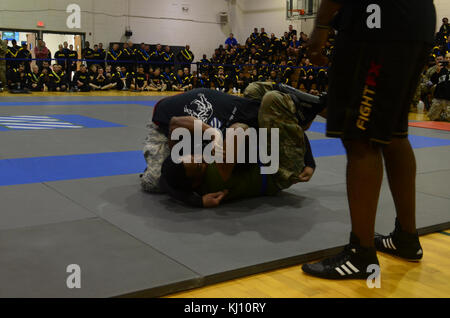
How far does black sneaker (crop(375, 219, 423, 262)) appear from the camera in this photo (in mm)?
2287

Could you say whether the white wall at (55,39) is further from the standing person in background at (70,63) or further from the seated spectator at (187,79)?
the seated spectator at (187,79)

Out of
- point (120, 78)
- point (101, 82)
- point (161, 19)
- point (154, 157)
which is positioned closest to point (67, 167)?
point (154, 157)

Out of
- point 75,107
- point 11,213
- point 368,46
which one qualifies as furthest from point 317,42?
point 75,107

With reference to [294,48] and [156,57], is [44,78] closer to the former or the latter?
[156,57]

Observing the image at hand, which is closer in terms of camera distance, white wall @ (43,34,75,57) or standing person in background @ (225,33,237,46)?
white wall @ (43,34,75,57)

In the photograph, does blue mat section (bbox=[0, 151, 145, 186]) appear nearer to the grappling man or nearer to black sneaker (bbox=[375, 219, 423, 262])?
the grappling man

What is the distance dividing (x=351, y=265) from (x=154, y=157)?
5.79ft

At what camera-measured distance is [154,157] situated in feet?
11.2

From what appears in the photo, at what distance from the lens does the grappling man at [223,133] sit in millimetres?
2992

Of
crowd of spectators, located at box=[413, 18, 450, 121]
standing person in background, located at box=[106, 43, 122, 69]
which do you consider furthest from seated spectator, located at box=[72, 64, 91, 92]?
crowd of spectators, located at box=[413, 18, 450, 121]

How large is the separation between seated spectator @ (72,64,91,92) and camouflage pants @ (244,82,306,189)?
12.6 metres

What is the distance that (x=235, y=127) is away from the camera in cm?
307

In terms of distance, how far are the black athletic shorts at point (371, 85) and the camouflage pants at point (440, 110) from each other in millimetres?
8009

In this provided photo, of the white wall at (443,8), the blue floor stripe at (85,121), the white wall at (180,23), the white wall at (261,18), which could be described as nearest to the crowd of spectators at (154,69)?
the white wall at (261,18)
